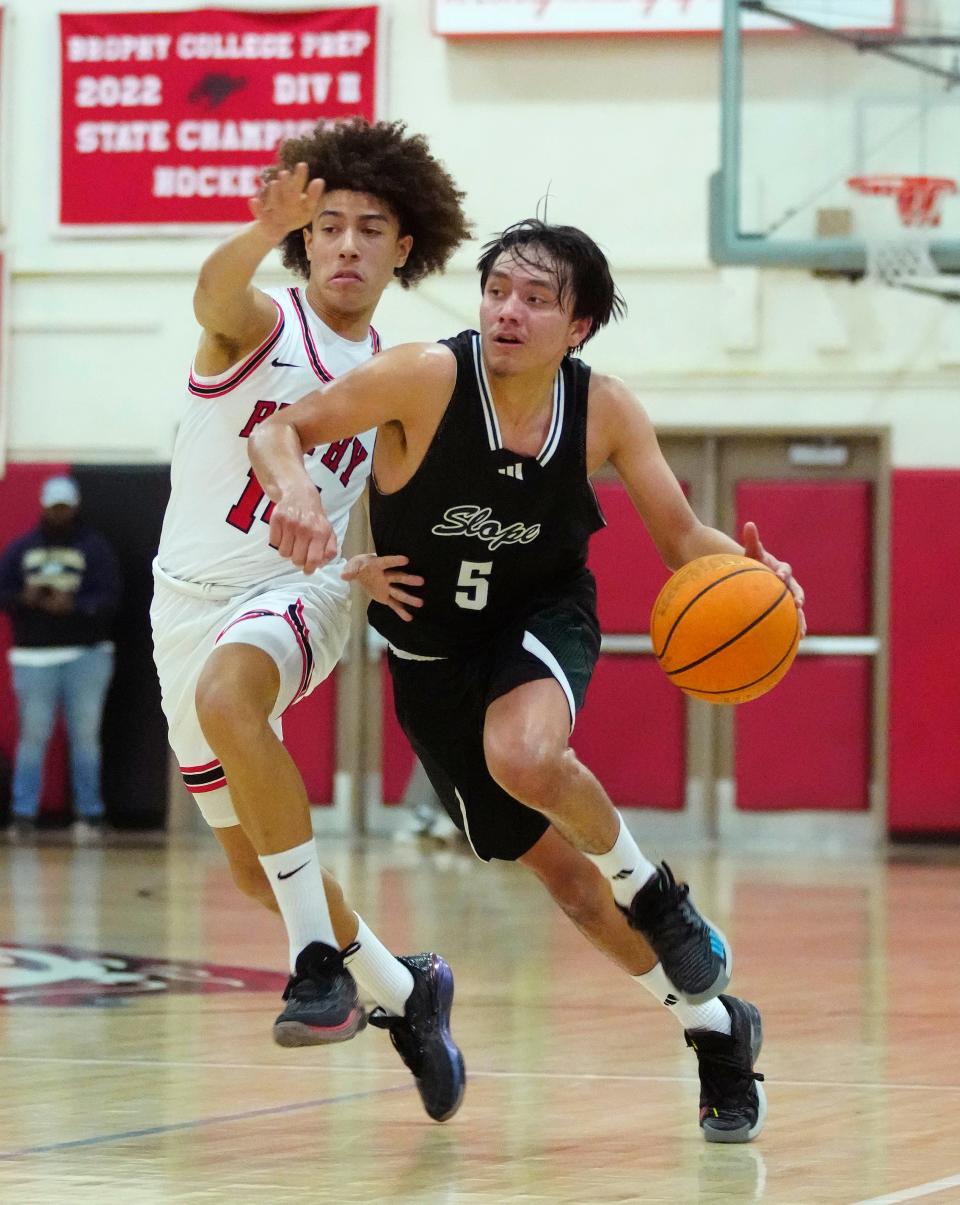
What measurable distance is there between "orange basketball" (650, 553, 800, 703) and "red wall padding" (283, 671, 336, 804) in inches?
344

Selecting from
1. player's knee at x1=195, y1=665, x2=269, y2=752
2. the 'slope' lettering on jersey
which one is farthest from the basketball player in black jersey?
player's knee at x1=195, y1=665, x2=269, y2=752

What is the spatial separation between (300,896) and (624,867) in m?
0.64

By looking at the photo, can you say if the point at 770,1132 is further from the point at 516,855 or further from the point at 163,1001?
the point at 163,1001

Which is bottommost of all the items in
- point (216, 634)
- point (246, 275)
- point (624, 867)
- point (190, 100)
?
point (624, 867)

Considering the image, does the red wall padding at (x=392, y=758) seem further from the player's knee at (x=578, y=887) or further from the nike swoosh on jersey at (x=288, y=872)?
the nike swoosh on jersey at (x=288, y=872)

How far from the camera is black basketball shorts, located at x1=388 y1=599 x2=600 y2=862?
418cm

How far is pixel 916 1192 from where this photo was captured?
11.2 feet

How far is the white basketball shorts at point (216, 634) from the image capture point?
4344 millimetres

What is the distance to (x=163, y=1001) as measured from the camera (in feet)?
19.5

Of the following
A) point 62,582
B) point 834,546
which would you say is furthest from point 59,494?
point 834,546

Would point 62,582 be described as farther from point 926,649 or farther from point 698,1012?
point 698,1012

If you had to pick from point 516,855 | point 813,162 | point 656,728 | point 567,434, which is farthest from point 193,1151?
point 656,728

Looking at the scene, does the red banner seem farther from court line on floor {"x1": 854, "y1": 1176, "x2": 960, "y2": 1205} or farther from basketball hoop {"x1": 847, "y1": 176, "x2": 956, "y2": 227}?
court line on floor {"x1": 854, "y1": 1176, "x2": 960, "y2": 1205}

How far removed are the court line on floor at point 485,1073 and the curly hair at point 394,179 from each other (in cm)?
186
